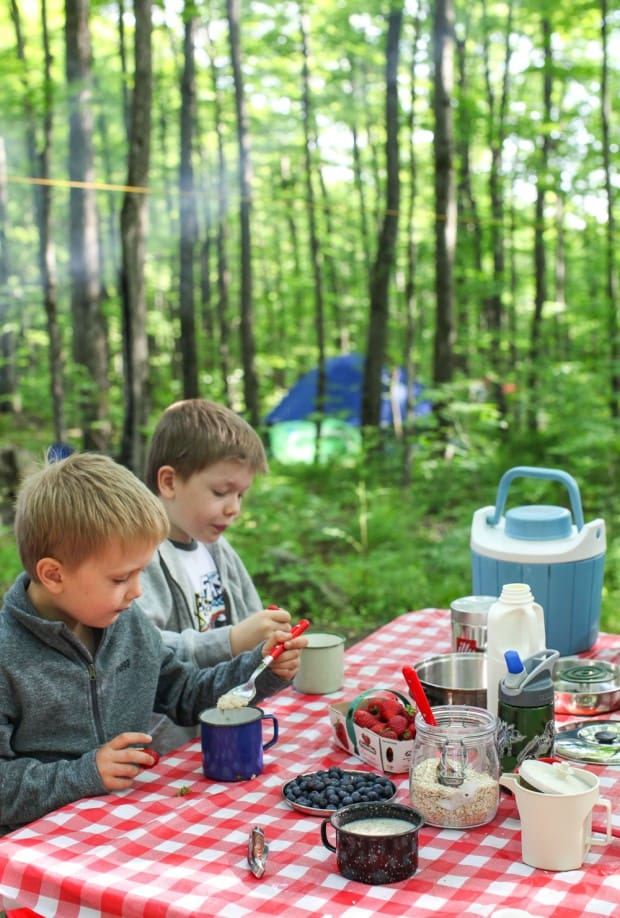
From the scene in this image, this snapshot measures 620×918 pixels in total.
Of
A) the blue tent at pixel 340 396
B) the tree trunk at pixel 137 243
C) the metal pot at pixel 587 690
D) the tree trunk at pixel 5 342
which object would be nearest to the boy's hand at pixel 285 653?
the metal pot at pixel 587 690

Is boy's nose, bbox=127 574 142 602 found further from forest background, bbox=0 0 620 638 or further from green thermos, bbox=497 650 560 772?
forest background, bbox=0 0 620 638

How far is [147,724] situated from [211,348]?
57.8 ft

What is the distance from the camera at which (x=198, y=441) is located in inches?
86.3

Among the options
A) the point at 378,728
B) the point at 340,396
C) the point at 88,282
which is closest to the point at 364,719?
the point at 378,728

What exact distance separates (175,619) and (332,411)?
10336 millimetres

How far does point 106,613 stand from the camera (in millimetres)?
1624

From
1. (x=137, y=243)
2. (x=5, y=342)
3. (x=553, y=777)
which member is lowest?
(x=553, y=777)

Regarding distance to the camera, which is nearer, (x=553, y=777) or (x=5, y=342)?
(x=553, y=777)

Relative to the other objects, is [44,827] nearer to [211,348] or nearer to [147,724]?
[147,724]

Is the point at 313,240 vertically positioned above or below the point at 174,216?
below

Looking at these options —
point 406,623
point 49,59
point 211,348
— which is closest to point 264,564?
point 406,623

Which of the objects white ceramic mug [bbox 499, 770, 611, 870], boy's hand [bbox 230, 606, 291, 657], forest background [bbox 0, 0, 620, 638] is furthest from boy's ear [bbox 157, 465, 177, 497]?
forest background [bbox 0, 0, 620, 638]

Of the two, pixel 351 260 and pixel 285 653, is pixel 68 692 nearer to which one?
pixel 285 653

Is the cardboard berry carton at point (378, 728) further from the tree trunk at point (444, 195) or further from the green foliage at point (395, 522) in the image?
the tree trunk at point (444, 195)
